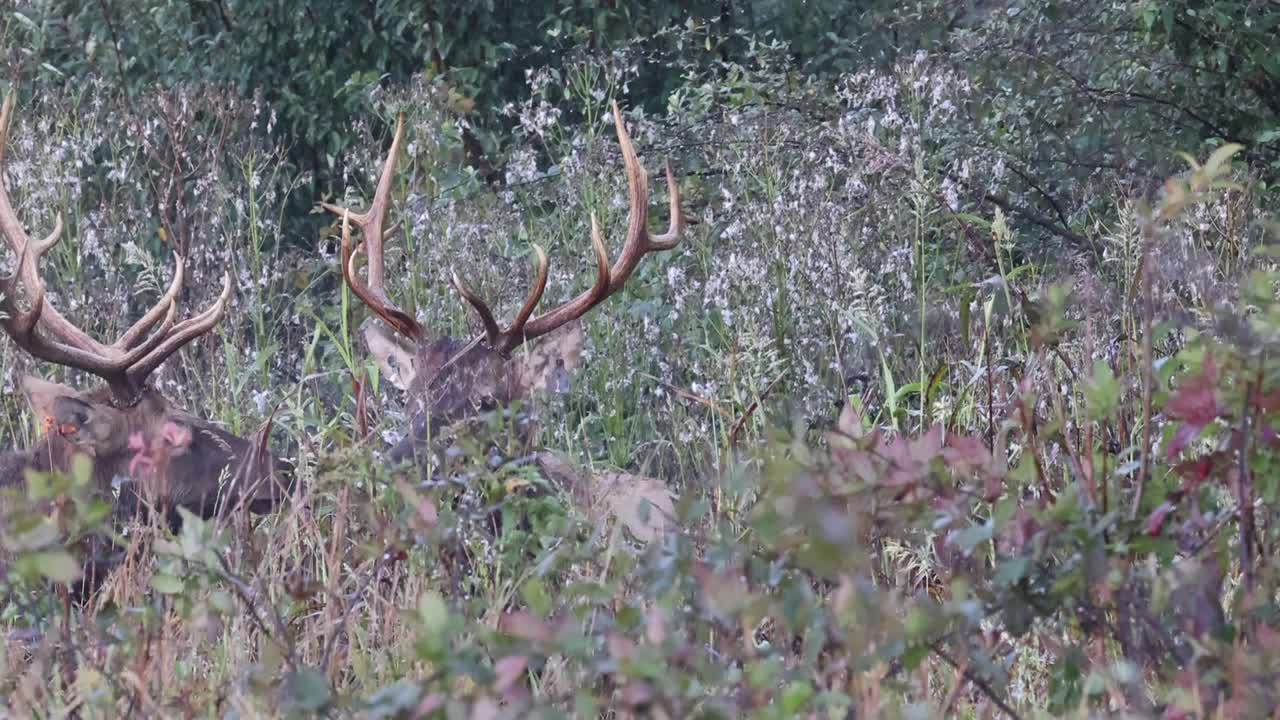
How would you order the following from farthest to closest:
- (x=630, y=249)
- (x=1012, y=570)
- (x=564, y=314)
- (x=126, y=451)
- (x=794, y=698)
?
(x=564, y=314)
(x=630, y=249)
(x=126, y=451)
(x=1012, y=570)
(x=794, y=698)

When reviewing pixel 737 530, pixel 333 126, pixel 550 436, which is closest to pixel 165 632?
pixel 737 530

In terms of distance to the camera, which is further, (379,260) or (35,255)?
(379,260)

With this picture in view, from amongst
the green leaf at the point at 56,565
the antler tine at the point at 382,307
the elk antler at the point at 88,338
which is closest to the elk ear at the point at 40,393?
the elk antler at the point at 88,338

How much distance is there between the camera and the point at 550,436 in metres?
4.96

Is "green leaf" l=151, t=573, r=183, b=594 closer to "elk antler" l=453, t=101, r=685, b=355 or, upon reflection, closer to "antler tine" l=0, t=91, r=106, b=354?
"elk antler" l=453, t=101, r=685, b=355

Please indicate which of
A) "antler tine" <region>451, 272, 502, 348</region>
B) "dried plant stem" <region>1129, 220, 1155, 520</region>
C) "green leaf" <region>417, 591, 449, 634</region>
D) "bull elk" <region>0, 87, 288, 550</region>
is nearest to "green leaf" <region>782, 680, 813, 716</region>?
"green leaf" <region>417, 591, 449, 634</region>

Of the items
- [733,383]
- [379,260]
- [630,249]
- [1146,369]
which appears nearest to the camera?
[1146,369]

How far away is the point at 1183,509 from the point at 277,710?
1300 mm

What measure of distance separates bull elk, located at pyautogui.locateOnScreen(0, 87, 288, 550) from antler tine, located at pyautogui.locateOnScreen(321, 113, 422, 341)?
1.44 ft

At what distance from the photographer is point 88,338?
5277 mm

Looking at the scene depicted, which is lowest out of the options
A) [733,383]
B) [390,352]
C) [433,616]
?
[390,352]

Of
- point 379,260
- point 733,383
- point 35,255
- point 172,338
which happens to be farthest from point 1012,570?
point 35,255

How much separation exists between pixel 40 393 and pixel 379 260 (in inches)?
44.5

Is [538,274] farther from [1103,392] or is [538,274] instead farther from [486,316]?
[1103,392]
